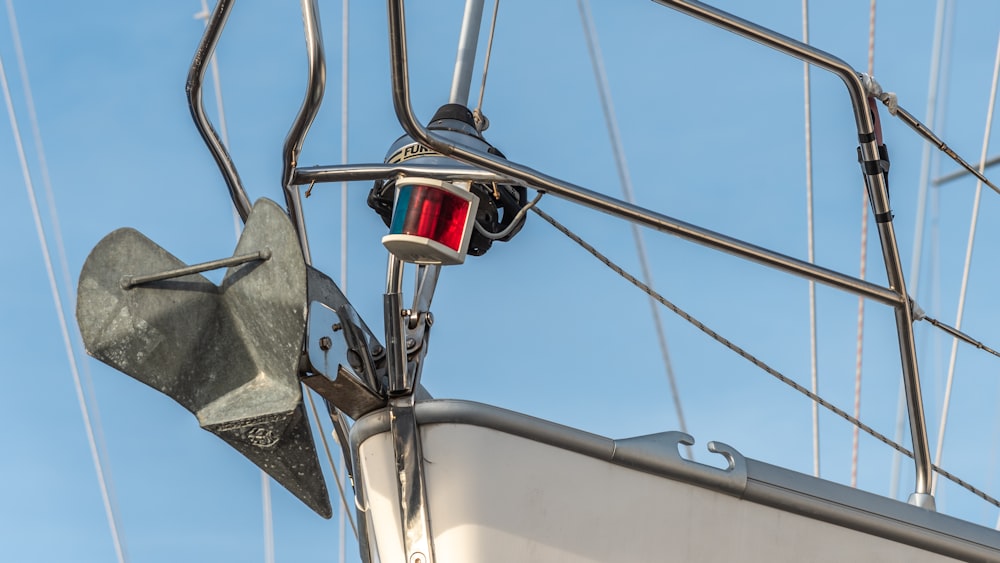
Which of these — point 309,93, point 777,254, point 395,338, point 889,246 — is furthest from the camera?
point 889,246

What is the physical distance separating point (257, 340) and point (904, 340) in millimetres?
1256

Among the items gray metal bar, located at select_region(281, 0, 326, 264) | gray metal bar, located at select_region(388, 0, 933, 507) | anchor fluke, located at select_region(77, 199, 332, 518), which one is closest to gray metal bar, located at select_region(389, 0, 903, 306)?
gray metal bar, located at select_region(388, 0, 933, 507)

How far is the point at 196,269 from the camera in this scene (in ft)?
7.52

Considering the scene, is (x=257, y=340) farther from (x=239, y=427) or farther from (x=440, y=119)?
(x=440, y=119)

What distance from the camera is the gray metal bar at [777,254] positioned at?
7.67 ft

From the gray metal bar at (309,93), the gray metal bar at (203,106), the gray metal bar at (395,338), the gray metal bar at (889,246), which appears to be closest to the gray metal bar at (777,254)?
the gray metal bar at (889,246)

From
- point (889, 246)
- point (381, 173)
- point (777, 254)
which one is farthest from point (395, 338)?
point (889, 246)

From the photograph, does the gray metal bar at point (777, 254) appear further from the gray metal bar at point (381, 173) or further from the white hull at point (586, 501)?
the white hull at point (586, 501)

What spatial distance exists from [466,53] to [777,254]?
763 mm

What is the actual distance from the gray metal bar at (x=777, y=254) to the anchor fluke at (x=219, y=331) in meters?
0.32

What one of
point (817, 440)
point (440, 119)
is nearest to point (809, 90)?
point (817, 440)

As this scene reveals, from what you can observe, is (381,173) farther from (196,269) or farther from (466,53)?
(466,53)

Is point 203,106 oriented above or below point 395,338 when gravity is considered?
above

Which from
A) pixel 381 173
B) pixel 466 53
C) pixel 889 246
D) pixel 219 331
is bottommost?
pixel 219 331
